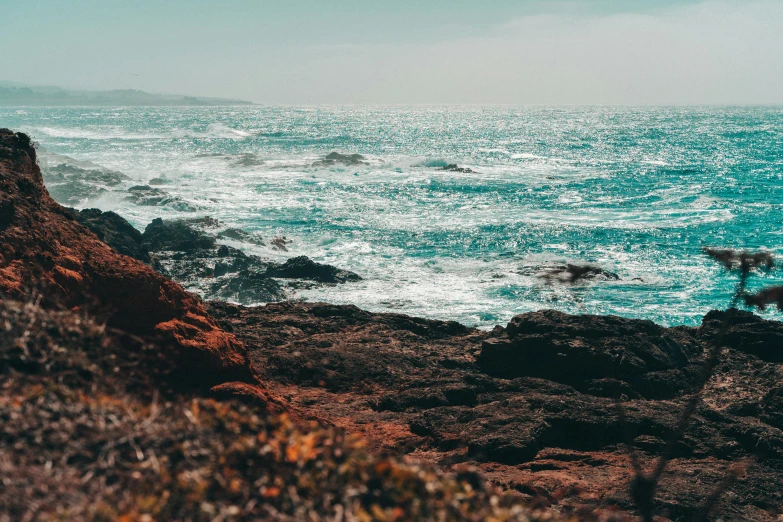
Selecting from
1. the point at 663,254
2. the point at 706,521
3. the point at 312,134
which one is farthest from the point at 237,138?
the point at 706,521

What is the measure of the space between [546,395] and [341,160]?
224 ft

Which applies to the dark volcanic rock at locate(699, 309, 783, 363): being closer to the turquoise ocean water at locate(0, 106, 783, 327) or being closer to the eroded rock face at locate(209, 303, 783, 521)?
the eroded rock face at locate(209, 303, 783, 521)

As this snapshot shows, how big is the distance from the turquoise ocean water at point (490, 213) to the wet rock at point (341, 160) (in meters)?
1.40

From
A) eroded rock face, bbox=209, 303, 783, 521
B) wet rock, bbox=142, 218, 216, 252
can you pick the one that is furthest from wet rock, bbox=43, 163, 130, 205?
eroded rock face, bbox=209, 303, 783, 521

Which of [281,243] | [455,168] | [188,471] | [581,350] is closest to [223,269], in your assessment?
[281,243]

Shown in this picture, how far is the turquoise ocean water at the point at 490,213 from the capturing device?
2844cm

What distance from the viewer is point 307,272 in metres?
27.8

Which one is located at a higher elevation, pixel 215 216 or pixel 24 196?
pixel 24 196

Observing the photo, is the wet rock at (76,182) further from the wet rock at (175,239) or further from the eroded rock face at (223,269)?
the eroded rock face at (223,269)

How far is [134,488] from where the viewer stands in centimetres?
394

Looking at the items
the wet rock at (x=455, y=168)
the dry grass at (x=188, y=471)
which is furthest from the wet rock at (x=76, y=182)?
the dry grass at (x=188, y=471)

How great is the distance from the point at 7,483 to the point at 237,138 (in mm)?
122016

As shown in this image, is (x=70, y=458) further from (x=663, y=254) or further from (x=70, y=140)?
(x=70, y=140)

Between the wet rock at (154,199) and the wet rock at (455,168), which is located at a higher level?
the wet rock at (455,168)
